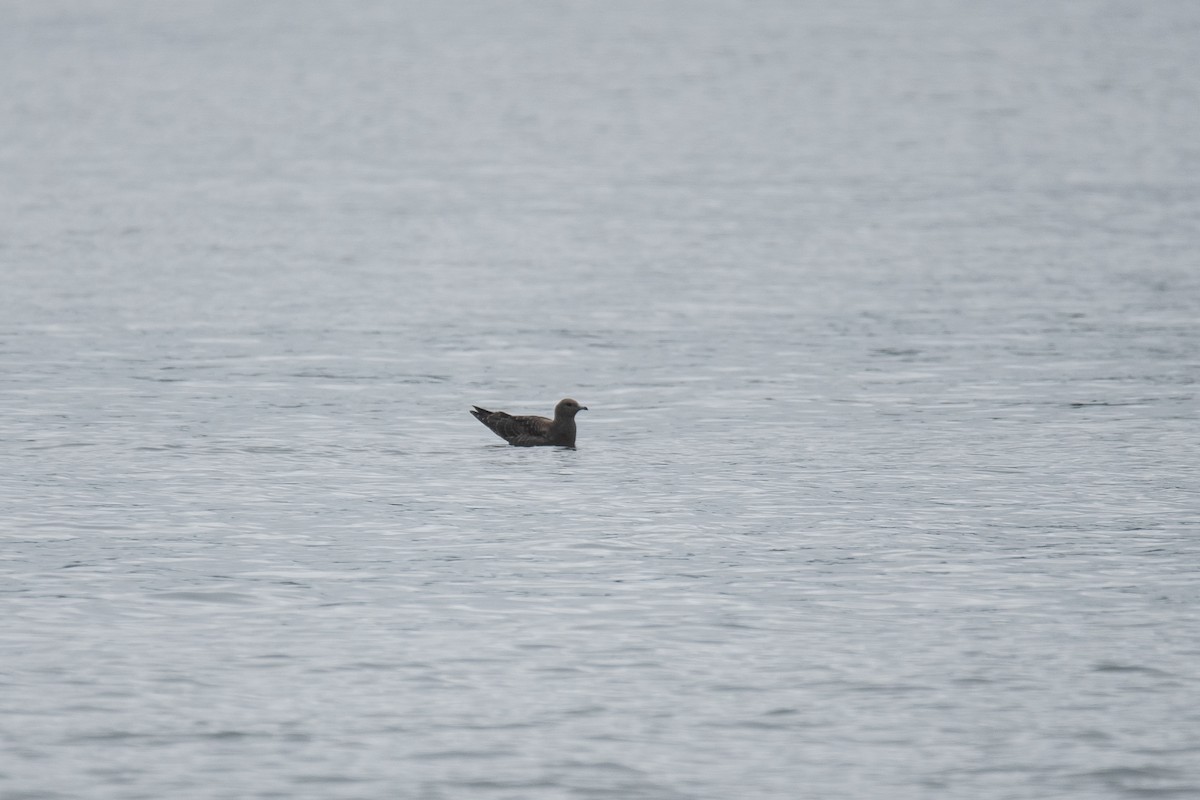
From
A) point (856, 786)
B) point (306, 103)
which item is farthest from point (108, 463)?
point (306, 103)

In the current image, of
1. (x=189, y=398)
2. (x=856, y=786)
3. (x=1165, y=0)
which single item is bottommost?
(x=856, y=786)

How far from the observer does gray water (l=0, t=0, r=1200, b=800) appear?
1233 cm

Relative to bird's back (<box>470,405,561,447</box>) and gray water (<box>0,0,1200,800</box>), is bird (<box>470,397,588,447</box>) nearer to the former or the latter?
bird's back (<box>470,405,561,447</box>)

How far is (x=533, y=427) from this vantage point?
21.5 m

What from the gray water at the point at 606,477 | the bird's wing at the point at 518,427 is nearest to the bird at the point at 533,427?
the bird's wing at the point at 518,427

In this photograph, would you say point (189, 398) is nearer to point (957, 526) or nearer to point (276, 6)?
point (957, 526)

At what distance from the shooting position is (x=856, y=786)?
11500mm

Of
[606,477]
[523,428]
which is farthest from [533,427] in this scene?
[606,477]

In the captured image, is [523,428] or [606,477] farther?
[523,428]

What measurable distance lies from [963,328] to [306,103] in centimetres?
4755

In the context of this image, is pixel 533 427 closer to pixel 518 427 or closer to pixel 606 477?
pixel 518 427

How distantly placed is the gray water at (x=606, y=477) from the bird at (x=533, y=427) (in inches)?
11.9

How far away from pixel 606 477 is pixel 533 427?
184 centimetres

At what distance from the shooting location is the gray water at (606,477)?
1233 centimetres
